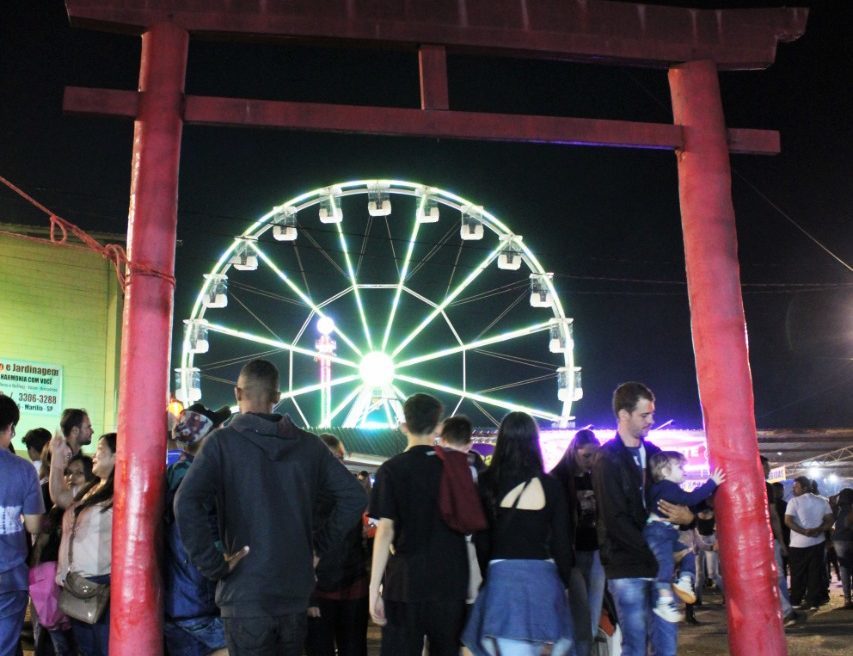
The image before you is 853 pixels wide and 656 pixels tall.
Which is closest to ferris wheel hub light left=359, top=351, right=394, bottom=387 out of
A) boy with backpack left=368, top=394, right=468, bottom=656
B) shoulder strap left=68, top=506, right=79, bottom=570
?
shoulder strap left=68, top=506, right=79, bottom=570

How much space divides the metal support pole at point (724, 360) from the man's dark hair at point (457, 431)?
162 centimetres

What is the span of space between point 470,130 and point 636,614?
10.2 ft

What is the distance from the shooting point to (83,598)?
16.0 feet

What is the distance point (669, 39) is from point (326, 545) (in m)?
4.17

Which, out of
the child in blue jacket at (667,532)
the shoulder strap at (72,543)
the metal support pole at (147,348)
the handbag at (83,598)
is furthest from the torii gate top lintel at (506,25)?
the handbag at (83,598)

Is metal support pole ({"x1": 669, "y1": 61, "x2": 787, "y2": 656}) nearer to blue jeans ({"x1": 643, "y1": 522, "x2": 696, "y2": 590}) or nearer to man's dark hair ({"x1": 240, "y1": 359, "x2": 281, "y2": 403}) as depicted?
blue jeans ({"x1": 643, "y1": 522, "x2": 696, "y2": 590})

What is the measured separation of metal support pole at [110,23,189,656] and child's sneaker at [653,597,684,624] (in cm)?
266

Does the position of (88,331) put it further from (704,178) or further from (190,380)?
(704,178)

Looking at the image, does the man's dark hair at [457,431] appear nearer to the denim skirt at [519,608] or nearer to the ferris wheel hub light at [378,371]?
the denim skirt at [519,608]

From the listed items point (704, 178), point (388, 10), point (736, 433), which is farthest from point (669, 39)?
point (736, 433)

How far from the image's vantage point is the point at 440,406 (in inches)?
180

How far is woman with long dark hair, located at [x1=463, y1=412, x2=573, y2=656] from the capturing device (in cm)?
416

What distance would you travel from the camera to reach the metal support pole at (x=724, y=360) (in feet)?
17.4

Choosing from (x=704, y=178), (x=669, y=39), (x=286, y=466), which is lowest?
(x=286, y=466)
